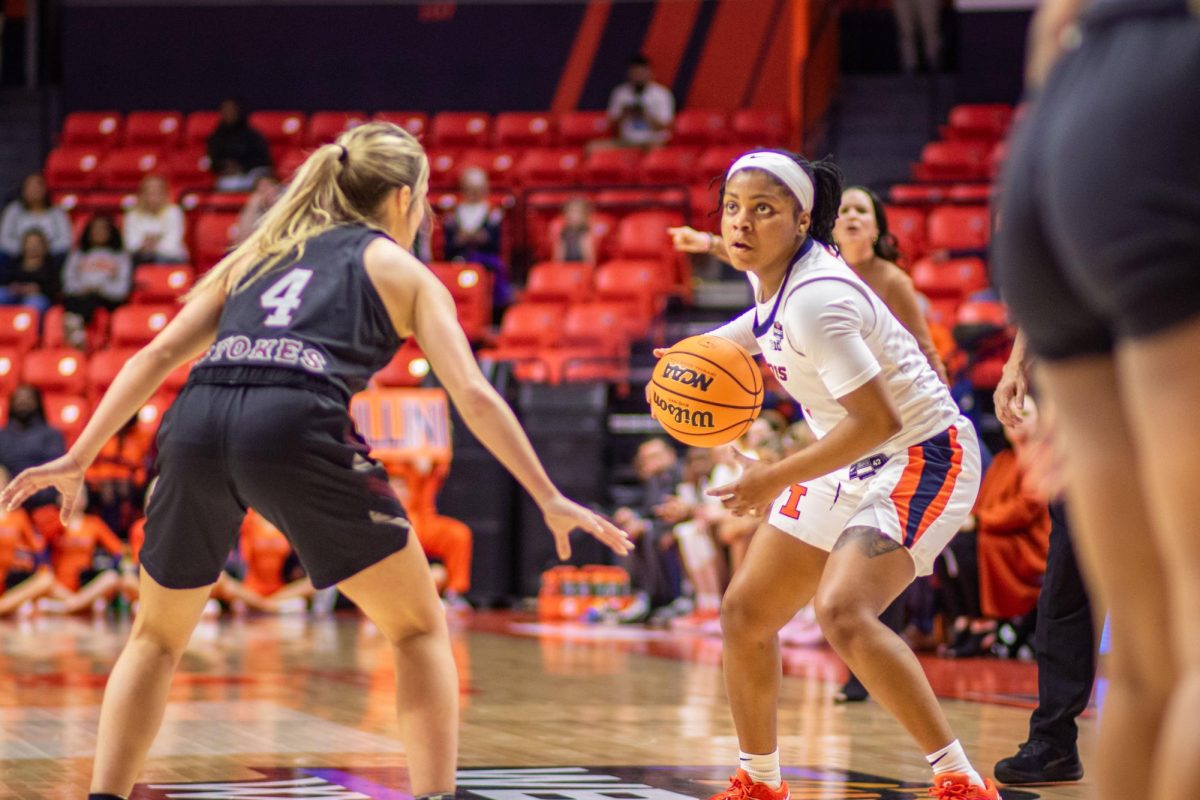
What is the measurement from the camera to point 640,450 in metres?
12.3

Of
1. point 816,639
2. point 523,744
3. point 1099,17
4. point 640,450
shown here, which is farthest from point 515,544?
point 1099,17

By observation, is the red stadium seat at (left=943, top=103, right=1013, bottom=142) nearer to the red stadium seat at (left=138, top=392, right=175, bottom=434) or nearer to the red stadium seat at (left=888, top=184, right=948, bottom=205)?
the red stadium seat at (left=888, top=184, right=948, bottom=205)

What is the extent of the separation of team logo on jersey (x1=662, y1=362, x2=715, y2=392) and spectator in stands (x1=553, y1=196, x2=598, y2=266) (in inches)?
392

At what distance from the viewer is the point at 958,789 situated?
159 inches

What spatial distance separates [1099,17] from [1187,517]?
0.58 meters

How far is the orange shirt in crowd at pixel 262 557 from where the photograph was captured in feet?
39.7

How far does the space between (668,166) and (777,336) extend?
39.3 ft

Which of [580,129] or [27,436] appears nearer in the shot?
[27,436]

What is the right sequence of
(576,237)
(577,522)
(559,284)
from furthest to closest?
(576,237), (559,284), (577,522)

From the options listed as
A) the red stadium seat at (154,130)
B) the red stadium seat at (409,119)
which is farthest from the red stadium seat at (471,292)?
the red stadium seat at (154,130)

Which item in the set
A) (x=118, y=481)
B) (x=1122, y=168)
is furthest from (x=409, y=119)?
(x=1122, y=168)

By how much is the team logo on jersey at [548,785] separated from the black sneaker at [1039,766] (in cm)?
13

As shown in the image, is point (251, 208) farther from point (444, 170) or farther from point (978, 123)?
point (978, 123)

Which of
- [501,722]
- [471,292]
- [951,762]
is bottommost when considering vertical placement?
[501,722]
